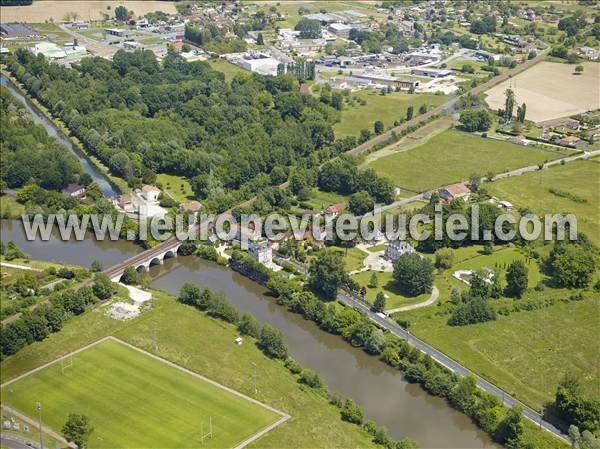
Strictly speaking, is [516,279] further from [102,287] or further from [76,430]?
[76,430]

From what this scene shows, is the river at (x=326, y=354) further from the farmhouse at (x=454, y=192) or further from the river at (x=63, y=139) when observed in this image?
the farmhouse at (x=454, y=192)

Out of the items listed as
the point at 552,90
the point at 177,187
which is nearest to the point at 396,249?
the point at 177,187

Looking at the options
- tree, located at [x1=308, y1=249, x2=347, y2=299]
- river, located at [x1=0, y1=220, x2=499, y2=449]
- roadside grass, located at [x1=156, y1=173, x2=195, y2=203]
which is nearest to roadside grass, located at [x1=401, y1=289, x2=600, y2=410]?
river, located at [x1=0, y1=220, x2=499, y2=449]

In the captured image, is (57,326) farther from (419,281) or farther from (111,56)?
(111,56)

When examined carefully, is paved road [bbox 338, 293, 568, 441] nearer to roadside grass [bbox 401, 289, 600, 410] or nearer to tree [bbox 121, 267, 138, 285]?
roadside grass [bbox 401, 289, 600, 410]

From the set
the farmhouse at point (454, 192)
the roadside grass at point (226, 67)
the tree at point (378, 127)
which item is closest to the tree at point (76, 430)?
the farmhouse at point (454, 192)

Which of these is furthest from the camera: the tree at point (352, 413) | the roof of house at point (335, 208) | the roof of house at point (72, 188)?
the roof of house at point (72, 188)

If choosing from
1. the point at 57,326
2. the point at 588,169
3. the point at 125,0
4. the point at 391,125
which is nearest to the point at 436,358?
the point at 57,326
